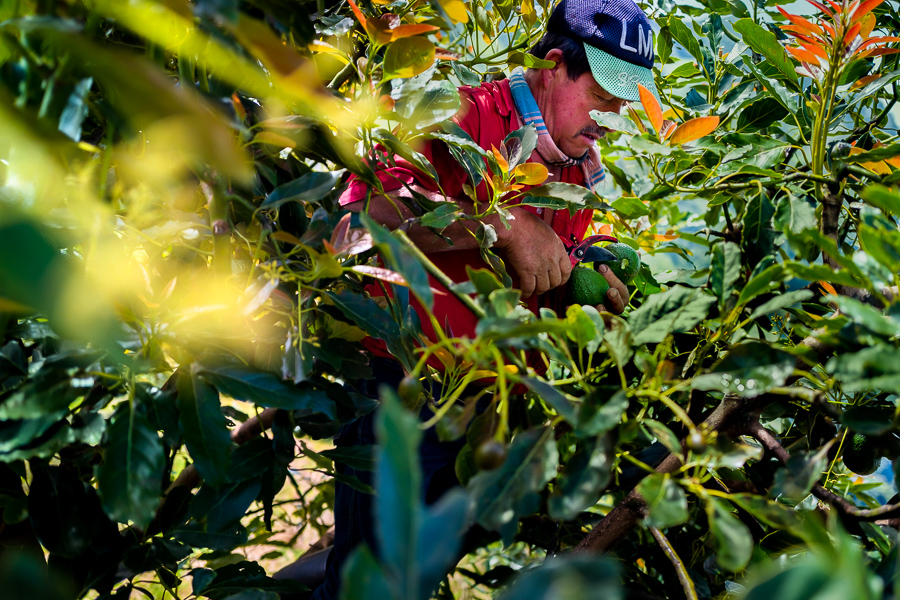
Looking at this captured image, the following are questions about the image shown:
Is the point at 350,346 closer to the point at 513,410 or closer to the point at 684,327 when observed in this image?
the point at 513,410

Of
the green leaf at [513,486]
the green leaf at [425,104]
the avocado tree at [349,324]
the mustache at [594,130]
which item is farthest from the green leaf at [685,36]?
the green leaf at [513,486]

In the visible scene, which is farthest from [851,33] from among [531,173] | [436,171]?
[436,171]

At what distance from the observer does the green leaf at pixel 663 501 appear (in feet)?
1.59

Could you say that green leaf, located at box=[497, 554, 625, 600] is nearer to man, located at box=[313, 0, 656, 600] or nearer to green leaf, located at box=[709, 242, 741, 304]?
green leaf, located at box=[709, 242, 741, 304]

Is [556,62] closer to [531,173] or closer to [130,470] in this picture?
[531,173]

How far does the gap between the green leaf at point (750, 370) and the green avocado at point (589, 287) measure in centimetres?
67

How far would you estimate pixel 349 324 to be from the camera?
0.87 metres

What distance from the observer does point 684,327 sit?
0.61 metres

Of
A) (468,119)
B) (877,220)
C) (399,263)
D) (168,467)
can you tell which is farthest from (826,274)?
(468,119)

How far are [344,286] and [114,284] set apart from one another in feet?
1.26

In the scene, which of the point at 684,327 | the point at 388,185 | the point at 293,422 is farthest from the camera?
the point at 388,185

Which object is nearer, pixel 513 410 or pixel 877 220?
pixel 877 220

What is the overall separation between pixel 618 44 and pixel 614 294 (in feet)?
2.28

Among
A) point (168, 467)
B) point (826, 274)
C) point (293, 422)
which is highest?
point (826, 274)
